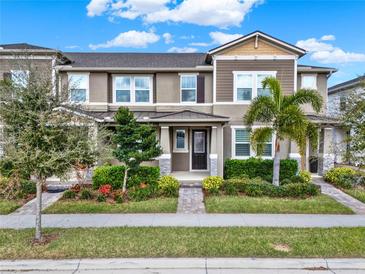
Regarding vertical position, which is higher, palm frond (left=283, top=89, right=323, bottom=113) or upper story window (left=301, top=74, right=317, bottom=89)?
upper story window (left=301, top=74, right=317, bottom=89)

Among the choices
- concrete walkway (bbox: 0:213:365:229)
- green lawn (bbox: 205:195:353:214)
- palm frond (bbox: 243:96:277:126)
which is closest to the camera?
concrete walkway (bbox: 0:213:365:229)

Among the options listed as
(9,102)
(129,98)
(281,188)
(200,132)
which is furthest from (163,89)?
(9,102)

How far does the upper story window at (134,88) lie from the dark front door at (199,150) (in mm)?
3356

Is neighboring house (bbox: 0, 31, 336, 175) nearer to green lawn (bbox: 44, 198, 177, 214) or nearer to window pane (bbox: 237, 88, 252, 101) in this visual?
window pane (bbox: 237, 88, 252, 101)

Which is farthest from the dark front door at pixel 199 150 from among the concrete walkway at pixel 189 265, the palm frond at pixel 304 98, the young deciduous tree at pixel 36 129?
the concrete walkway at pixel 189 265

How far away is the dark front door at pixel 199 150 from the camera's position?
18109 millimetres

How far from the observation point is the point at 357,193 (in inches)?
512

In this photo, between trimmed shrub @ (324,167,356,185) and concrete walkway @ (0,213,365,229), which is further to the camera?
trimmed shrub @ (324,167,356,185)

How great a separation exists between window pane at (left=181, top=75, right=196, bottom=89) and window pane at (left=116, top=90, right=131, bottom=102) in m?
3.13

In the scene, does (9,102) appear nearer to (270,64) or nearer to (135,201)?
(135,201)

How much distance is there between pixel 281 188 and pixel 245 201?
193cm

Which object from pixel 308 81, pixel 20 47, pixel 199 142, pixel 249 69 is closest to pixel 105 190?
pixel 199 142

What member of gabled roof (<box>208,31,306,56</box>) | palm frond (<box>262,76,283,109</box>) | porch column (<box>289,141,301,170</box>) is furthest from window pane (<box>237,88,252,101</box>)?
palm frond (<box>262,76,283,109</box>)

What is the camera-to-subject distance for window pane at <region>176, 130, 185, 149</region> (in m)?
18.0
